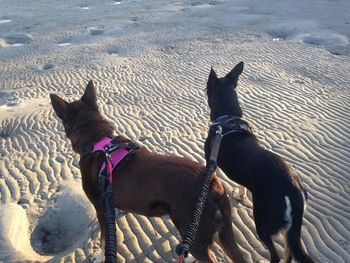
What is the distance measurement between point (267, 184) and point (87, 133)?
2133mm

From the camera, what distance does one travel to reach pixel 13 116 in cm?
921

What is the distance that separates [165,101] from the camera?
985cm

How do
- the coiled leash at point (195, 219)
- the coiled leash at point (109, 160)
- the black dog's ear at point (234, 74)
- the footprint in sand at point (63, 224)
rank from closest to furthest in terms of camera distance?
the coiled leash at point (195, 219), the coiled leash at point (109, 160), the footprint in sand at point (63, 224), the black dog's ear at point (234, 74)

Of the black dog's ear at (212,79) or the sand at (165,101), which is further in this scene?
the black dog's ear at (212,79)

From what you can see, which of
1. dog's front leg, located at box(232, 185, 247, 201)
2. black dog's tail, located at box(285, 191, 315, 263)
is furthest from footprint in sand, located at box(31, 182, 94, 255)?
black dog's tail, located at box(285, 191, 315, 263)

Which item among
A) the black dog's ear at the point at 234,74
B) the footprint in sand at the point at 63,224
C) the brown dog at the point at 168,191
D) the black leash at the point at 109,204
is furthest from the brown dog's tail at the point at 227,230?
the black dog's ear at the point at 234,74

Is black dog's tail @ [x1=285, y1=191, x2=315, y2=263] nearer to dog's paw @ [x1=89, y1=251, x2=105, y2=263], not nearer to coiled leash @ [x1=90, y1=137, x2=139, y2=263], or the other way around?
coiled leash @ [x1=90, y1=137, x2=139, y2=263]

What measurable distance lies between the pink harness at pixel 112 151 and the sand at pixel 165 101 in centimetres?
158

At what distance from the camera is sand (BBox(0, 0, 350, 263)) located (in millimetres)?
5027

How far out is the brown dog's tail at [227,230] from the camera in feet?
11.5

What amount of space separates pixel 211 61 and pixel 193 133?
18.6 feet

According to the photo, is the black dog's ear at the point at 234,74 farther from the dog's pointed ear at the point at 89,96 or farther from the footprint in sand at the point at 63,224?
the footprint in sand at the point at 63,224

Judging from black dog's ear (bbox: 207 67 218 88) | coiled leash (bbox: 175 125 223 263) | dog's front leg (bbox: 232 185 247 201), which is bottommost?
dog's front leg (bbox: 232 185 247 201)

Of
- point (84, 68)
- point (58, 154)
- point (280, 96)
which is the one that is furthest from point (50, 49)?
point (280, 96)
